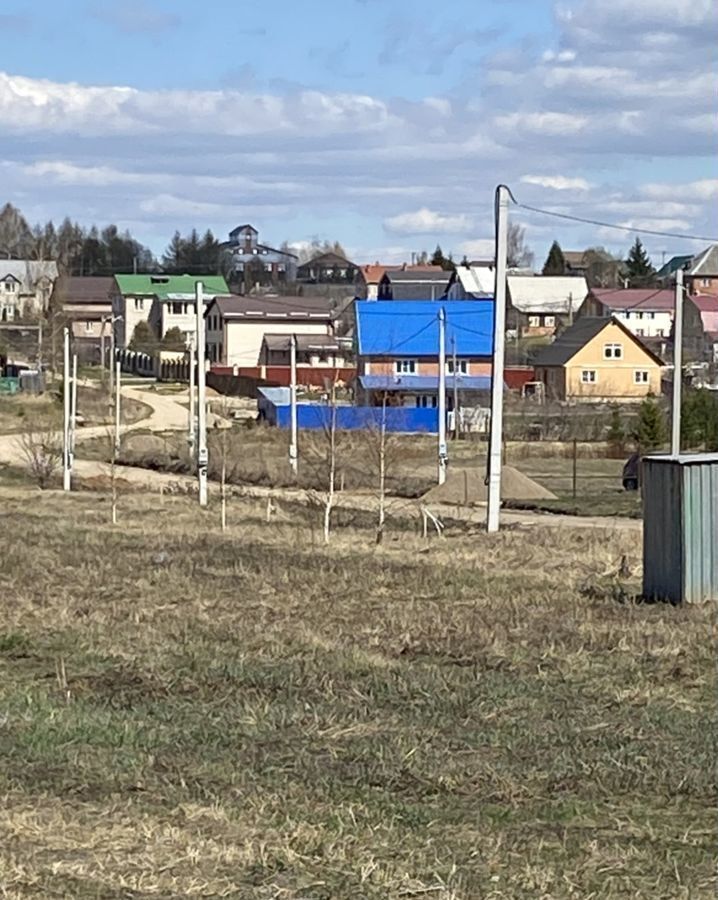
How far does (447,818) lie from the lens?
20.6ft

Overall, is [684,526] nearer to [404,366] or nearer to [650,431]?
[650,431]

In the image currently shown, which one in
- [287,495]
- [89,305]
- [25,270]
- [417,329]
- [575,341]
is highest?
[25,270]

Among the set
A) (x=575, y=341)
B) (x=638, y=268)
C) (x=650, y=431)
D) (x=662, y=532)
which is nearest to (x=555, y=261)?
(x=638, y=268)

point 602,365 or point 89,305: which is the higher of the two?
point 89,305

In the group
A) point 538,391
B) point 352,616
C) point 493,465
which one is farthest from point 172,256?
point 352,616

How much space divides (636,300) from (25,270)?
55.7 m

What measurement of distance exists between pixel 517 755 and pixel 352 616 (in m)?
5.29

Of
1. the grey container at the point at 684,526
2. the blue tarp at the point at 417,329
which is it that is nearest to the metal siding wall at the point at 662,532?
the grey container at the point at 684,526

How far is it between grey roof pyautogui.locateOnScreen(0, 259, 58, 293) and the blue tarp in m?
51.5

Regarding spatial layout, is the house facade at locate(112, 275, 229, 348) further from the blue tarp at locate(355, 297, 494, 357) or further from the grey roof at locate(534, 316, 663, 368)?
the grey roof at locate(534, 316, 663, 368)

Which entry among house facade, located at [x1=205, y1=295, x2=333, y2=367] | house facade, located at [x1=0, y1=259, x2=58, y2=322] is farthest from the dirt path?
house facade, located at [x1=0, y1=259, x2=58, y2=322]

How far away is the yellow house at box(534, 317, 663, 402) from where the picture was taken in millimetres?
74062

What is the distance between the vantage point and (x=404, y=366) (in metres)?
73.9

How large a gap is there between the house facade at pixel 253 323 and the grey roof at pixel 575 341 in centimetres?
2042
